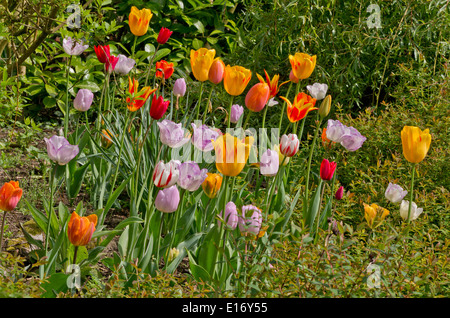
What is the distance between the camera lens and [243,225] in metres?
1.58

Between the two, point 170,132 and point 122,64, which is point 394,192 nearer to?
point 170,132

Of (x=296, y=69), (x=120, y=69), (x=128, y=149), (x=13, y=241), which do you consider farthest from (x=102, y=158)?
(x=296, y=69)

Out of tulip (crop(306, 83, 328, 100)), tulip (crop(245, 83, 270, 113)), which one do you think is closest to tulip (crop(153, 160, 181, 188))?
tulip (crop(245, 83, 270, 113))

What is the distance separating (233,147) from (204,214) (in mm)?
618

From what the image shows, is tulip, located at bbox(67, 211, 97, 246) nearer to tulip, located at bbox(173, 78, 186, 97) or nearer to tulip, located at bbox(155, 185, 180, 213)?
tulip, located at bbox(155, 185, 180, 213)

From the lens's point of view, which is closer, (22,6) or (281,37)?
(22,6)

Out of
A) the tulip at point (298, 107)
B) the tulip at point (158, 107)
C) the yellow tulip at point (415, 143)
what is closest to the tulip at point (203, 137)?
the tulip at point (158, 107)

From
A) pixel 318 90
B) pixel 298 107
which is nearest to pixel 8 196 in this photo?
pixel 298 107

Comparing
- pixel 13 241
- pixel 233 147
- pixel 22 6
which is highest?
pixel 22 6

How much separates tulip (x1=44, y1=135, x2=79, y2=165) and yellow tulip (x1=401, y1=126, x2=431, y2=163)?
103 centimetres

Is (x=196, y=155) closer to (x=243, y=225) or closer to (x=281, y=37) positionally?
(x=243, y=225)

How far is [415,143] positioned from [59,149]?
111 centimetres

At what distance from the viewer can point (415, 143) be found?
5.82ft

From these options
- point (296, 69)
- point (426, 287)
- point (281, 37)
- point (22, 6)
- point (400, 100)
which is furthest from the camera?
point (281, 37)
